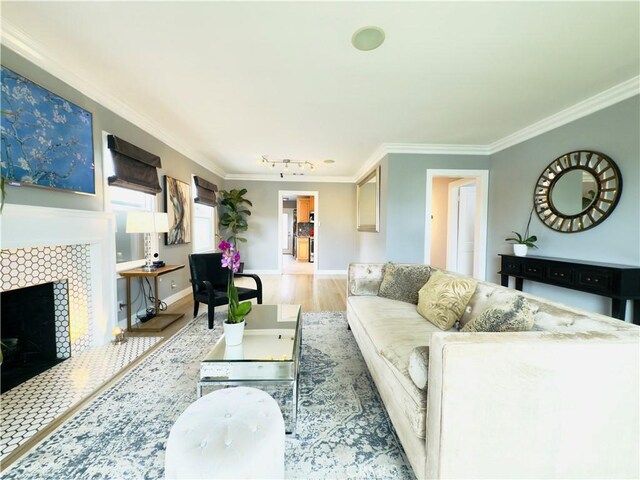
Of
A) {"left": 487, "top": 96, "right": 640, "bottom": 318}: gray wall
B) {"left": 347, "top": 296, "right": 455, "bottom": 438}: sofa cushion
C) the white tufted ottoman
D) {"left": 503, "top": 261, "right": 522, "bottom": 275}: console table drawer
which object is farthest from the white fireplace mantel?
{"left": 487, "top": 96, "right": 640, "bottom": 318}: gray wall

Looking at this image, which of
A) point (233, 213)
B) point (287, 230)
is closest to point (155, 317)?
point (233, 213)

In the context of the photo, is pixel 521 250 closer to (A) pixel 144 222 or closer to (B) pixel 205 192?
(A) pixel 144 222

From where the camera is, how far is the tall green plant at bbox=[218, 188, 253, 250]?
597 centimetres

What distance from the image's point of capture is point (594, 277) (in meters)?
2.31

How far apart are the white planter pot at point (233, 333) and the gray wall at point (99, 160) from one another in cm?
177

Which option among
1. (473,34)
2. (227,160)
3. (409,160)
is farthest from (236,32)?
(227,160)

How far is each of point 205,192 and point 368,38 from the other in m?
4.12

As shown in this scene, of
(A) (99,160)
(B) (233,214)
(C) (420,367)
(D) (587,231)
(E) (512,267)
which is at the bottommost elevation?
(C) (420,367)

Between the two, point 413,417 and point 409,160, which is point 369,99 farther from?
point 413,417

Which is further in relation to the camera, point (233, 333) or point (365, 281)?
point (365, 281)

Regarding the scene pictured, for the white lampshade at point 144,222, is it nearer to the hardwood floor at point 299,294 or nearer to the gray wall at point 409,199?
the hardwood floor at point 299,294

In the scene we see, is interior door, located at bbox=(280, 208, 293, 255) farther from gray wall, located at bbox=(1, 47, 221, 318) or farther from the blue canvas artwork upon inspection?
the blue canvas artwork

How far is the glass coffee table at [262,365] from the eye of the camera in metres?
1.49

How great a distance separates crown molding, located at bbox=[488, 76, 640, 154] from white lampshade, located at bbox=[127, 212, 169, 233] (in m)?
4.65
